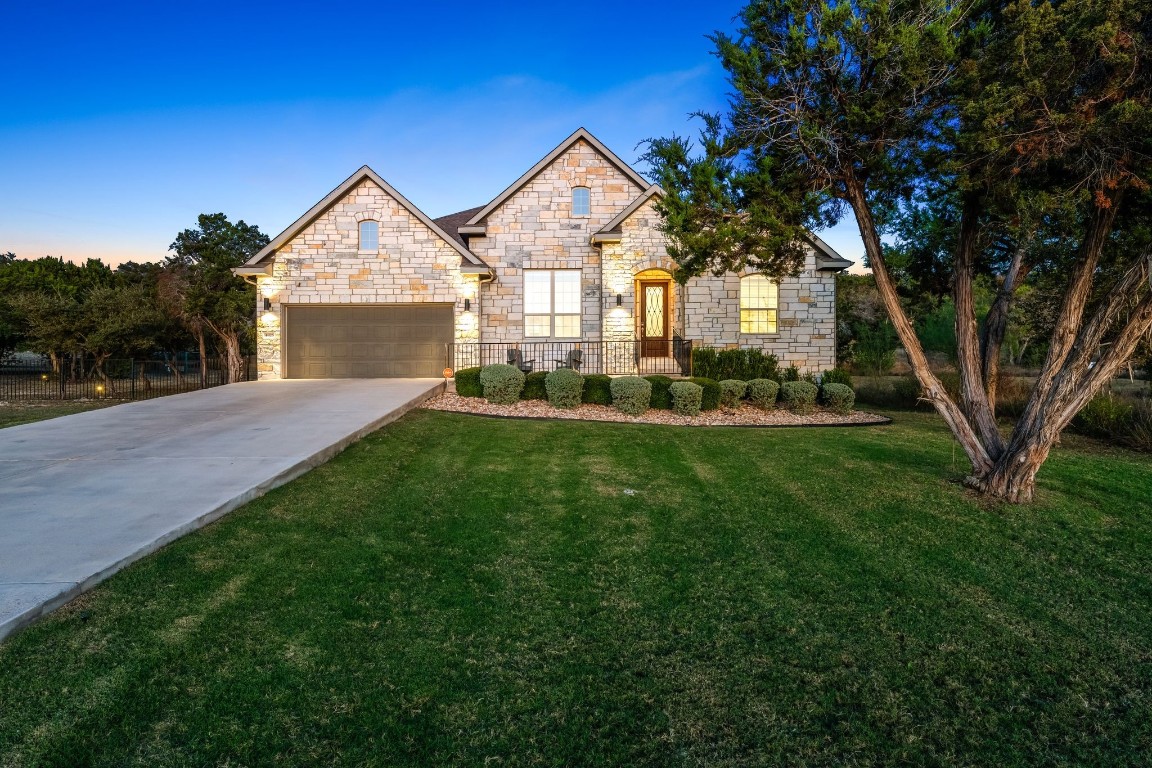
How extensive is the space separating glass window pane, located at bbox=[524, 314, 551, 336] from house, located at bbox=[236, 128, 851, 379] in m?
0.09

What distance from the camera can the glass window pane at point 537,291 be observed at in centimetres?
1714

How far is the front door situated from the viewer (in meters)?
17.0

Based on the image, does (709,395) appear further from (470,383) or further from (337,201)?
(337,201)

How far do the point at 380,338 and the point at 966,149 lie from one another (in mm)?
14311

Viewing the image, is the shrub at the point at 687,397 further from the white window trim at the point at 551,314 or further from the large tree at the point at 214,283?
the large tree at the point at 214,283

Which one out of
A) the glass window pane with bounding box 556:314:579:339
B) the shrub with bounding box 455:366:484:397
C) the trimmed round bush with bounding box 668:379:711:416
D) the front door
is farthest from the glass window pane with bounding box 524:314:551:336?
the trimmed round bush with bounding box 668:379:711:416

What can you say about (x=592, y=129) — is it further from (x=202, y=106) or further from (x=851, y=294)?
(x=851, y=294)

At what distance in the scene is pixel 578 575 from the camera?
4082 millimetres

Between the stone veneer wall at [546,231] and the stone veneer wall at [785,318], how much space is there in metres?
3.06

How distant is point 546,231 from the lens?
17156 millimetres

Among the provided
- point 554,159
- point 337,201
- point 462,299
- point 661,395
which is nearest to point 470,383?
point 462,299

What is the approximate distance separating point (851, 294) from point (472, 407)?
20695mm

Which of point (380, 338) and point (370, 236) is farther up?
point (370, 236)

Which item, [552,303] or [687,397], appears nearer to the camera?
[687,397]
